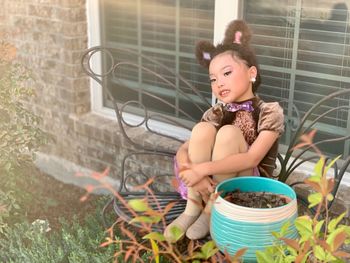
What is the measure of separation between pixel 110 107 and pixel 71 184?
0.67 m

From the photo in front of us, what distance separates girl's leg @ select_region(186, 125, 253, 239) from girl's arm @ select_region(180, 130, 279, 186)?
0.09ft

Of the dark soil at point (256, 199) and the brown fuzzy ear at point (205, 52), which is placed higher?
the brown fuzzy ear at point (205, 52)

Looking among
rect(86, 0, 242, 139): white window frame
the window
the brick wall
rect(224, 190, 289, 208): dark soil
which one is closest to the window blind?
rect(86, 0, 242, 139): white window frame

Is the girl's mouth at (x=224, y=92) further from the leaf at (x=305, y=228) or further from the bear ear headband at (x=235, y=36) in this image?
the leaf at (x=305, y=228)

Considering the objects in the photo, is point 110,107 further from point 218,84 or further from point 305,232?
point 305,232

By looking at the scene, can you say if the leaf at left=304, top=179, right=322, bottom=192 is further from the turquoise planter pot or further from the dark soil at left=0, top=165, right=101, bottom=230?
the dark soil at left=0, top=165, right=101, bottom=230

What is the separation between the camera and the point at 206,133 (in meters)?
2.16

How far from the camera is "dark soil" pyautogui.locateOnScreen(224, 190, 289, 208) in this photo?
2.05 metres

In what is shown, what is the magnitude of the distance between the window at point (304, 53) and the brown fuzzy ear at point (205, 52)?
622 millimetres

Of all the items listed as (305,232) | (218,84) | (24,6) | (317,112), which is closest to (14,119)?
(24,6)

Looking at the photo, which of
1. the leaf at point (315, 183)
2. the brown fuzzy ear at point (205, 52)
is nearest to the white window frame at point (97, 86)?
the brown fuzzy ear at point (205, 52)

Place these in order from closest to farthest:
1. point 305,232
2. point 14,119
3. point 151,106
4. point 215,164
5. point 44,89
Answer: point 305,232 → point 215,164 → point 14,119 → point 151,106 → point 44,89

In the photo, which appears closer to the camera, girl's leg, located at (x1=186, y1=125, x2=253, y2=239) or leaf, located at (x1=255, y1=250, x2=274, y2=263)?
leaf, located at (x1=255, y1=250, x2=274, y2=263)

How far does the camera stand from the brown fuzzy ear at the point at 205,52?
7.55 feet
